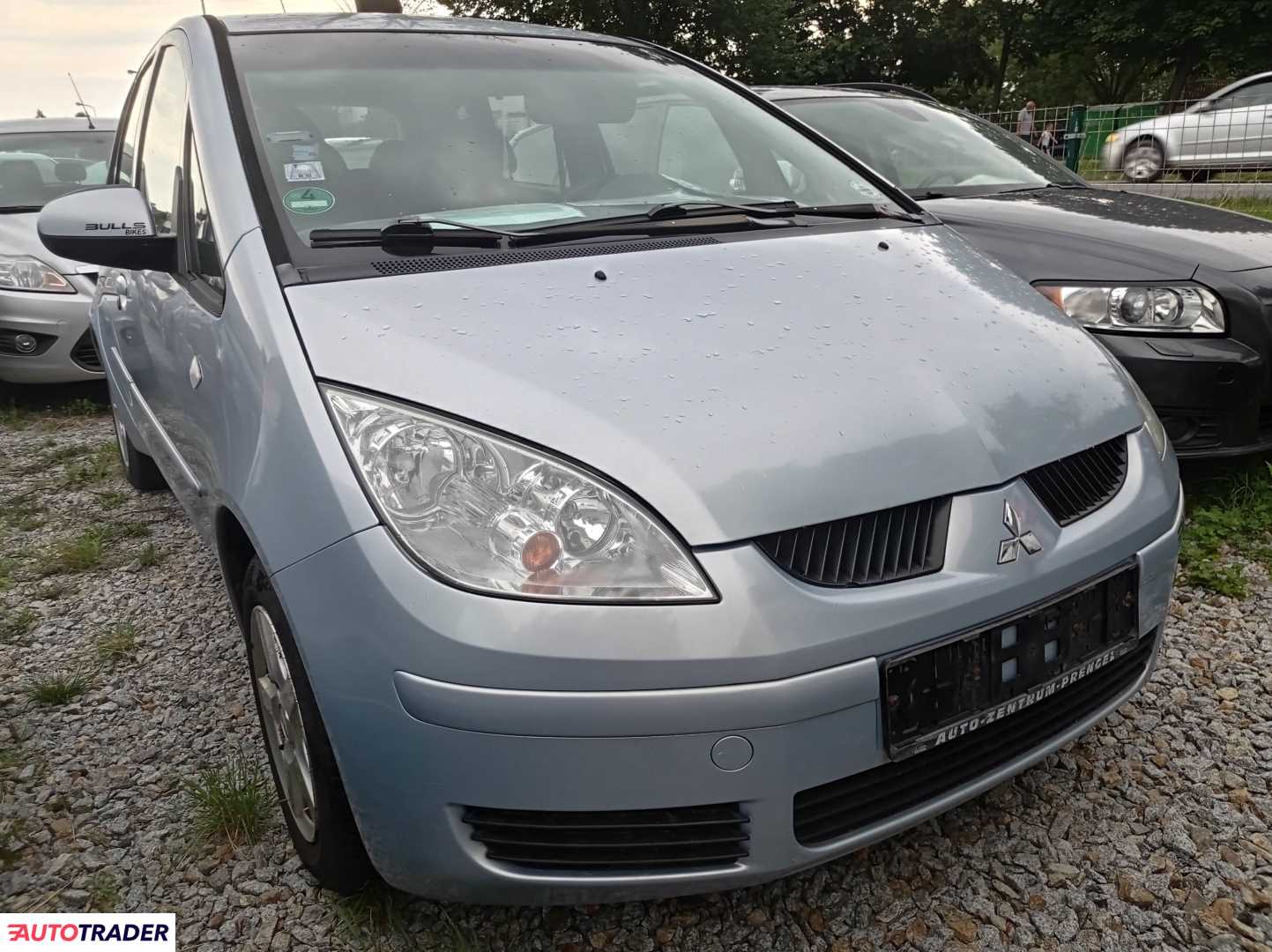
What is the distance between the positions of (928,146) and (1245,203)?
5720 millimetres

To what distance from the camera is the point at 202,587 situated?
312 centimetres

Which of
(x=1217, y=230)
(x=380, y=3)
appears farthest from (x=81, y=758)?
(x=380, y=3)

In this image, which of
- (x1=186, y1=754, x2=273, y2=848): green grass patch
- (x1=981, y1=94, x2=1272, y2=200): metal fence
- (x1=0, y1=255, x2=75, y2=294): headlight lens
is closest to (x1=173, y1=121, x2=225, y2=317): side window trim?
(x1=186, y1=754, x2=273, y2=848): green grass patch

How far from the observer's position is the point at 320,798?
1577 millimetres

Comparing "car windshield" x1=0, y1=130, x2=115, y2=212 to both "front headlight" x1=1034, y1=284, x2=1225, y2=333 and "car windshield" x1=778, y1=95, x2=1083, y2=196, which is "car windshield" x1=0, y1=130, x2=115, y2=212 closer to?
"car windshield" x1=778, y1=95, x2=1083, y2=196

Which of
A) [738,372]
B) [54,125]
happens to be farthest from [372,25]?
[54,125]

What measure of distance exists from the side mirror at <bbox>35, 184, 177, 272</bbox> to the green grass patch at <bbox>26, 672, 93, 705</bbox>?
1.11 m

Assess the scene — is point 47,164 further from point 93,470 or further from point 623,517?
point 623,517

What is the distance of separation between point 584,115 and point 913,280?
983 millimetres

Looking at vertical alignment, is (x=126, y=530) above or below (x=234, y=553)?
below

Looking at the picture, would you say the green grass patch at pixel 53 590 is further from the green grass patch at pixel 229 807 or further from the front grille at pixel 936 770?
the front grille at pixel 936 770

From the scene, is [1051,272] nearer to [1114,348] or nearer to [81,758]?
[1114,348]

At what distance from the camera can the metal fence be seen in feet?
30.0

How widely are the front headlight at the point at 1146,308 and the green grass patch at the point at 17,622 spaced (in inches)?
131
